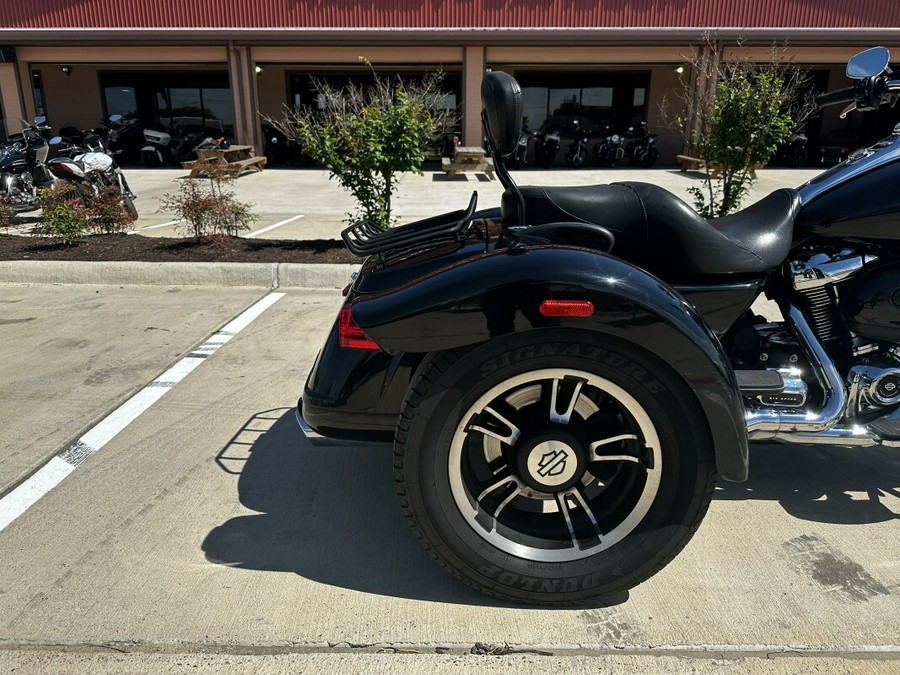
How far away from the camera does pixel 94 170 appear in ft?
29.3

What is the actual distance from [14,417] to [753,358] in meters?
3.73

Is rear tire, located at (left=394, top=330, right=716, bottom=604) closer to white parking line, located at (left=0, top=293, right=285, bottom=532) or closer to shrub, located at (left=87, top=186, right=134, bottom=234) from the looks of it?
white parking line, located at (left=0, top=293, right=285, bottom=532)

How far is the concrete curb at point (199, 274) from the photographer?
6.38m

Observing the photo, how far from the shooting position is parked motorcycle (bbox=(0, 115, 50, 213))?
9531 millimetres

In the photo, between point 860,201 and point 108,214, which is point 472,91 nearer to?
point 108,214

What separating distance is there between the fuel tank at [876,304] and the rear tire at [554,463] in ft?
3.13

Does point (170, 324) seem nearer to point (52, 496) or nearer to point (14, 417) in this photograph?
point (14, 417)

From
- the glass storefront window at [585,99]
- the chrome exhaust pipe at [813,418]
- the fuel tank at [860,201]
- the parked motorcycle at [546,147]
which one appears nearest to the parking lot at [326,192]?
the parked motorcycle at [546,147]

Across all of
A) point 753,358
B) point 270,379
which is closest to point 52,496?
point 270,379

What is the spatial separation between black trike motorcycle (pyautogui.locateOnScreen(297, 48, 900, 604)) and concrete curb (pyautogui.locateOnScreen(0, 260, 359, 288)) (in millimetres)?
3819

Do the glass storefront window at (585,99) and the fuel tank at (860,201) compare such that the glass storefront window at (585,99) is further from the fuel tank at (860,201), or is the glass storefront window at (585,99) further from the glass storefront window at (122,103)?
the fuel tank at (860,201)

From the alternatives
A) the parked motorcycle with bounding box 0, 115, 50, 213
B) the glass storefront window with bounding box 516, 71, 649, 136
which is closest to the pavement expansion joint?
the parked motorcycle with bounding box 0, 115, 50, 213

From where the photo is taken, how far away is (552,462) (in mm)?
2191

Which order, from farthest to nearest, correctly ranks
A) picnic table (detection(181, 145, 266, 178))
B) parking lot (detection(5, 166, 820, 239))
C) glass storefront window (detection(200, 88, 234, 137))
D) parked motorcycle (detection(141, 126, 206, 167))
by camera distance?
glass storefront window (detection(200, 88, 234, 137)) → parked motorcycle (detection(141, 126, 206, 167)) → picnic table (detection(181, 145, 266, 178)) → parking lot (detection(5, 166, 820, 239))
